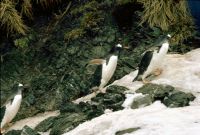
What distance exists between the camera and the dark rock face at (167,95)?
332 inches

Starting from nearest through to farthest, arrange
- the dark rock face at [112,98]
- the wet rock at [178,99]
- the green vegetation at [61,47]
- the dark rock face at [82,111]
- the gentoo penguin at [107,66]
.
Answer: the wet rock at [178,99], the dark rock face at [82,111], the dark rock face at [112,98], the gentoo penguin at [107,66], the green vegetation at [61,47]

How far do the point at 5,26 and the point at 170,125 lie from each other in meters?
7.09

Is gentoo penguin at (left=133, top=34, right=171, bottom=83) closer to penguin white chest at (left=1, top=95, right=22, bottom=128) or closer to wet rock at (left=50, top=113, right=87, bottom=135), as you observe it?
wet rock at (left=50, top=113, right=87, bottom=135)

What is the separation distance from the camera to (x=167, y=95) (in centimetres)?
886

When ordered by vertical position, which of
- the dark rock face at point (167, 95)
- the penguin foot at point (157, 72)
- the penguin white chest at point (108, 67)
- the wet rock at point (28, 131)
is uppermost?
the penguin white chest at point (108, 67)

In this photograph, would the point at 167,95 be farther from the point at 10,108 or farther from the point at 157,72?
the point at 10,108

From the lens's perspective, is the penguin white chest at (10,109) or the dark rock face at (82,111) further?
the penguin white chest at (10,109)

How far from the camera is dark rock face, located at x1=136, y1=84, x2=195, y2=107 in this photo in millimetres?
8438

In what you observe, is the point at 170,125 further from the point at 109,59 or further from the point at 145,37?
the point at 145,37

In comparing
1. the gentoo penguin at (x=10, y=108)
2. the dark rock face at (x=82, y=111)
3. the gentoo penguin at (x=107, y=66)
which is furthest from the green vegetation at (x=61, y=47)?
the dark rock face at (x=82, y=111)

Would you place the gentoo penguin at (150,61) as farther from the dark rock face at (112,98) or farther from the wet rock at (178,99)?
the wet rock at (178,99)

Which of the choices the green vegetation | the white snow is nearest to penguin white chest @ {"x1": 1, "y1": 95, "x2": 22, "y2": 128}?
the white snow

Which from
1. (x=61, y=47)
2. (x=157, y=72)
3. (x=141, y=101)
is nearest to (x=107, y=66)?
(x=157, y=72)

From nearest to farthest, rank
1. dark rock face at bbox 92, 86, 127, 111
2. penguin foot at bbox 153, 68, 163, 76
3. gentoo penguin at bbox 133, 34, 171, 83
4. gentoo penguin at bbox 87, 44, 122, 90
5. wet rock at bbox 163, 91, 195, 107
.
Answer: wet rock at bbox 163, 91, 195, 107
dark rock face at bbox 92, 86, 127, 111
gentoo penguin at bbox 133, 34, 171, 83
gentoo penguin at bbox 87, 44, 122, 90
penguin foot at bbox 153, 68, 163, 76
